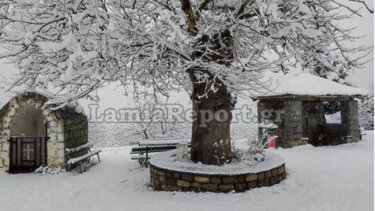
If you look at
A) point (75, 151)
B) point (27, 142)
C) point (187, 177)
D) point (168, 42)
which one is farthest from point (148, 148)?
point (168, 42)

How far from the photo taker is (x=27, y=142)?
1050 centimetres

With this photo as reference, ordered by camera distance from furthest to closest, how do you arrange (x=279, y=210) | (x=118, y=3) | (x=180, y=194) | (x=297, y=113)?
(x=297, y=113), (x=180, y=194), (x=279, y=210), (x=118, y=3)

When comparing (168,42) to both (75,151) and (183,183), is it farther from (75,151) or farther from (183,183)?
(75,151)

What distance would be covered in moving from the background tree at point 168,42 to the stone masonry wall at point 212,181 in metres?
0.74

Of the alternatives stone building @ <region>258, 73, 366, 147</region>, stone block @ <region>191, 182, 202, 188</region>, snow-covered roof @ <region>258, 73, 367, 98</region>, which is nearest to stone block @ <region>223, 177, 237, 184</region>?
stone block @ <region>191, 182, 202, 188</region>

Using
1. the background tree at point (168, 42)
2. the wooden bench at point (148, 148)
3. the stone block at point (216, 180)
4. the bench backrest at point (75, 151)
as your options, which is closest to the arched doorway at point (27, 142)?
the bench backrest at point (75, 151)

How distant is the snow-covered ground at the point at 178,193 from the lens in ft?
19.9

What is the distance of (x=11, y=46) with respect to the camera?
621 cm

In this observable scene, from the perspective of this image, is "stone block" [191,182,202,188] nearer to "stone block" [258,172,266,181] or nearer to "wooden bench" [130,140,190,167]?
"stone block" [258,172,266,181]

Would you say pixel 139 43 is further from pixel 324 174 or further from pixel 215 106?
pixel 324 174

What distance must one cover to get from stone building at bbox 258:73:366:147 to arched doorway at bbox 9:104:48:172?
304 inches

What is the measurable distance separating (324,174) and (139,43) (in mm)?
5311

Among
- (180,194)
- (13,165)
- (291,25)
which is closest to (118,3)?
(291,25)

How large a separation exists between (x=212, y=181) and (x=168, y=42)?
2712mm
